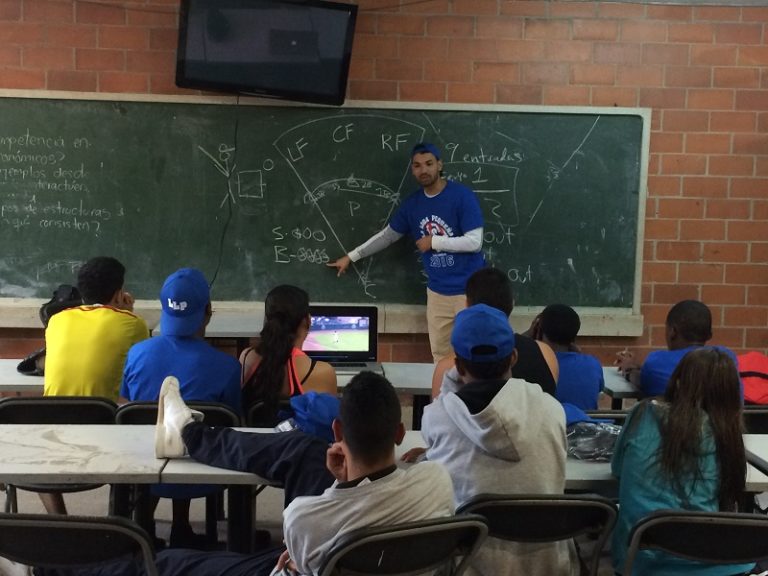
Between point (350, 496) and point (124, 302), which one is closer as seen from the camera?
point (350, 496)

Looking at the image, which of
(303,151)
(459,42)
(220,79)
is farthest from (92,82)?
(459,42)

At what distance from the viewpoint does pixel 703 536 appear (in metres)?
2.28

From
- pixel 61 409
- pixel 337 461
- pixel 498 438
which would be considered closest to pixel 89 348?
pixel 61 409

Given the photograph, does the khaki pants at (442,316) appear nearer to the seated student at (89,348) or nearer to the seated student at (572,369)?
the seated student at (572,369)

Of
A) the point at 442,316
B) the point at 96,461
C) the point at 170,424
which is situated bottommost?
the point at 96,461

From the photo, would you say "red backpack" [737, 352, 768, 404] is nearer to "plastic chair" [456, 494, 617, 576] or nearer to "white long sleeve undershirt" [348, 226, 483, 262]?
"plastic chair" [456, 494, 617, 576]

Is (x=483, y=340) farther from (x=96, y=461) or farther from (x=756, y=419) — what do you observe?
(x=756, y=419)

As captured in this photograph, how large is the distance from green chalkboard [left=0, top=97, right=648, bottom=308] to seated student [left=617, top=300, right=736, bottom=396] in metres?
2.02

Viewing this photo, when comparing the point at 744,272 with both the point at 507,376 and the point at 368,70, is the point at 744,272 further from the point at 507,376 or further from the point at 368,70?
the point at 507,376

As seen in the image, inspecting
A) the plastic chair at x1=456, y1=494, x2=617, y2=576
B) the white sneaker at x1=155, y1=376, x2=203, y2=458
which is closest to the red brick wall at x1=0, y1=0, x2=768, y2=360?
the white sneaker at x1=155, y1=376, x2=203, y2=458

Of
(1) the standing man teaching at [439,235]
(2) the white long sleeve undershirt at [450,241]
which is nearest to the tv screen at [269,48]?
(1) the standing man teaching at [439,235]

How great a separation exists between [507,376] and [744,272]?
3790 millimetres

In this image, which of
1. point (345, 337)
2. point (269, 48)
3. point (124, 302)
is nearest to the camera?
point (124, 302)

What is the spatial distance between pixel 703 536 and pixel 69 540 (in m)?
1.48
